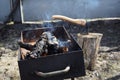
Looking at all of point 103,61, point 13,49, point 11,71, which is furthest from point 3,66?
point 103,61

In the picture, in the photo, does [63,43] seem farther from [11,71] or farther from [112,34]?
[112,34]

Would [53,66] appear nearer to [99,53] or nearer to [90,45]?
[90,45]

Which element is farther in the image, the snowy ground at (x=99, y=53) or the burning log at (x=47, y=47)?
the snowy ground at (x=99, y=53)

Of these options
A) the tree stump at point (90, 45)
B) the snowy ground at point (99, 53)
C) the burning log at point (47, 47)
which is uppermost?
the burning log at point (47, 47)

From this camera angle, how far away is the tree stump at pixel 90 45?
3846mm

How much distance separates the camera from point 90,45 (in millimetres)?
3898

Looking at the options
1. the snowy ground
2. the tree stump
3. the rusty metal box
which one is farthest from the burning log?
the snowy ground

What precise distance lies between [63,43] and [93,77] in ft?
3.16

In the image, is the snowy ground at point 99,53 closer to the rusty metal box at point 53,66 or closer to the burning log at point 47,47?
the burning log at point 47,47

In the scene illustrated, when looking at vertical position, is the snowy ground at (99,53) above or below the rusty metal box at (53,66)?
below

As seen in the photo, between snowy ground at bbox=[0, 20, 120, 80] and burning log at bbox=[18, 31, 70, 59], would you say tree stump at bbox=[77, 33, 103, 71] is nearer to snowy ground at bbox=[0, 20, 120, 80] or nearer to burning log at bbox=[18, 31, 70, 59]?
snowy ground at bbox=[0, 20, 120, 80]

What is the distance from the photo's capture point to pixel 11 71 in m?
4.20

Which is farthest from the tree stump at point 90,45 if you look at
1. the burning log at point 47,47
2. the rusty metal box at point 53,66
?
the rusty metal box at point 53,66

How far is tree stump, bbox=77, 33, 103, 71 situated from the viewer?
3.85 metres
